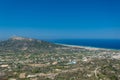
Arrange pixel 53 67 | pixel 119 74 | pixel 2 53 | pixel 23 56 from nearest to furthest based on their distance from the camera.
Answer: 1. pixel 119 74
2. pixel 53 67
3. pixel 23 56
4. pixel 2 53

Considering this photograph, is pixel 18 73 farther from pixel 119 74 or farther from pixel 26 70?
pixel 119 74

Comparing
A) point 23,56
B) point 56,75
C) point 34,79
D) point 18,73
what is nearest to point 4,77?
A: point 18,73

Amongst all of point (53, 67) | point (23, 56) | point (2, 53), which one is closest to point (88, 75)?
point (53, 67)

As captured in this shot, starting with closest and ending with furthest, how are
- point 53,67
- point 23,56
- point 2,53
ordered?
point 53,67, point 23,56, point 2,53

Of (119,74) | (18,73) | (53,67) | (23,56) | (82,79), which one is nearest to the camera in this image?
(82,79)

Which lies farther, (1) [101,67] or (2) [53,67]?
(2) [53,67]

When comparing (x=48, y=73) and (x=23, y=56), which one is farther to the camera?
(x=23, y=56)

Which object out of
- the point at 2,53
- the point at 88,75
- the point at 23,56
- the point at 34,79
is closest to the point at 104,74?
the point at 88,75

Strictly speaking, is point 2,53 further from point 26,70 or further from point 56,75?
point 56,75
